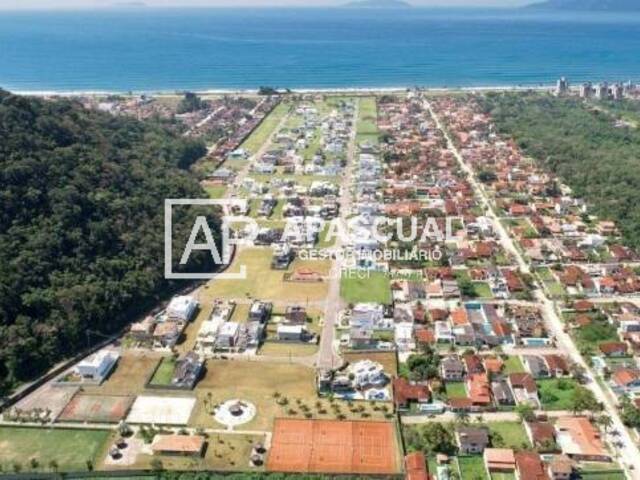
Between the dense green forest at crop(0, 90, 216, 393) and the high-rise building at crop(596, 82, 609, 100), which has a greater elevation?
the high-rise building at crop(596, 82, 609, 100)

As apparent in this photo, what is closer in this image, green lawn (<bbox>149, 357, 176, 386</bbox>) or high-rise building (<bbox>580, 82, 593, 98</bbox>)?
green lawn (<bbox>149, 357, 176, 386</bbox>)

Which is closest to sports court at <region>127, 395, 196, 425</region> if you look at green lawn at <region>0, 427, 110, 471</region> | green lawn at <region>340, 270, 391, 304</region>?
green lawn at <region>0, 427, 110, 471</region>

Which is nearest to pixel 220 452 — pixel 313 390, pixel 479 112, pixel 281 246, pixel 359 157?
pixel 313 390

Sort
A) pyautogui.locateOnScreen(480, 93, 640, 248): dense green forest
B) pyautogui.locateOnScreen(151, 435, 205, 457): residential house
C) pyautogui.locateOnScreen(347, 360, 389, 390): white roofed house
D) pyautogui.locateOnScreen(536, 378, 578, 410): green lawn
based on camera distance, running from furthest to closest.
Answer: pyautogui.locateOnScreen(480, 93, 640, 248): dense green forest < pyautogui.locateOnScreen(347, 360, 389, 390): white roofed house < pyautogui.locateOnScreen(536, 378, 578, 410): green lawn < pyautogui.locateOnScreen(151, 435, 205, 457): residential house

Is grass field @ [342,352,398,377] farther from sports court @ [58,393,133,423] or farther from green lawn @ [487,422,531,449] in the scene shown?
sports court @ [58,393,133,423]

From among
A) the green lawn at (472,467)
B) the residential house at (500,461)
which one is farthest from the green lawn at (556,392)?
the green lawn at (472,467)

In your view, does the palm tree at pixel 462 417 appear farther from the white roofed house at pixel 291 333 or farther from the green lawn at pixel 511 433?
the white roofed house at pixel 291 333
